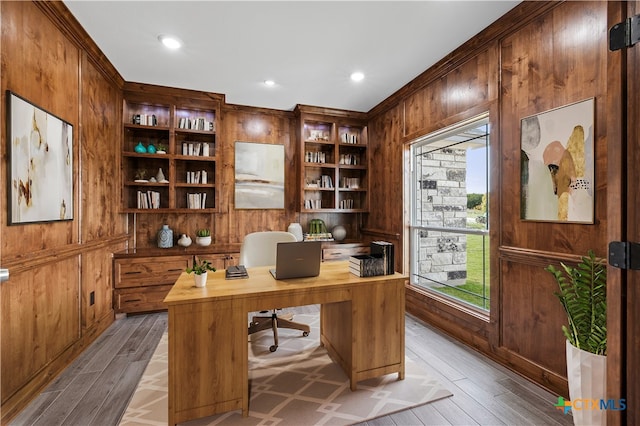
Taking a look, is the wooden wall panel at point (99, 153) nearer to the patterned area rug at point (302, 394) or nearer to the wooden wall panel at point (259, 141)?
the wooden wall panel at point (259, 141)

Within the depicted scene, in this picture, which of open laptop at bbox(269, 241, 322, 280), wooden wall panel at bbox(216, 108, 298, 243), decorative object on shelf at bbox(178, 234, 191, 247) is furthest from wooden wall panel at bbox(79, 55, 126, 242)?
open laptop at bbox(269, 241, 322, 280)

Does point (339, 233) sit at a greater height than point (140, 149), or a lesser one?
lesser

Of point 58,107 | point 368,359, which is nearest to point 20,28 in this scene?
point 58,107

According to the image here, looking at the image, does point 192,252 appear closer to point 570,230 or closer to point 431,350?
point 431,350

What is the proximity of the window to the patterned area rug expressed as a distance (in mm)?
1188

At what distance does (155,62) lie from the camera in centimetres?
295

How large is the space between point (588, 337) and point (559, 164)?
109 cm

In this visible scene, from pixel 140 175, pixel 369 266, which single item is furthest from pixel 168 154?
pixel 369 266

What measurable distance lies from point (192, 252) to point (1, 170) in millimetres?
2033

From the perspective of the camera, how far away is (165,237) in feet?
12.2

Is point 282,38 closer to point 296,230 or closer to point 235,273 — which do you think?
point 235,273

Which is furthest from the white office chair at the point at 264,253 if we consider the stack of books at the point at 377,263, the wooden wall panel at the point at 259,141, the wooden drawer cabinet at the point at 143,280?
the wooden wall panel at the point at 259,141

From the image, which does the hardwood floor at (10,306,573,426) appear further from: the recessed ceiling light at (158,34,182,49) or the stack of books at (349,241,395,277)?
the recessed ceiling light at (158,34,182,49)

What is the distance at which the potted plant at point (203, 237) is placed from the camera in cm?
383
